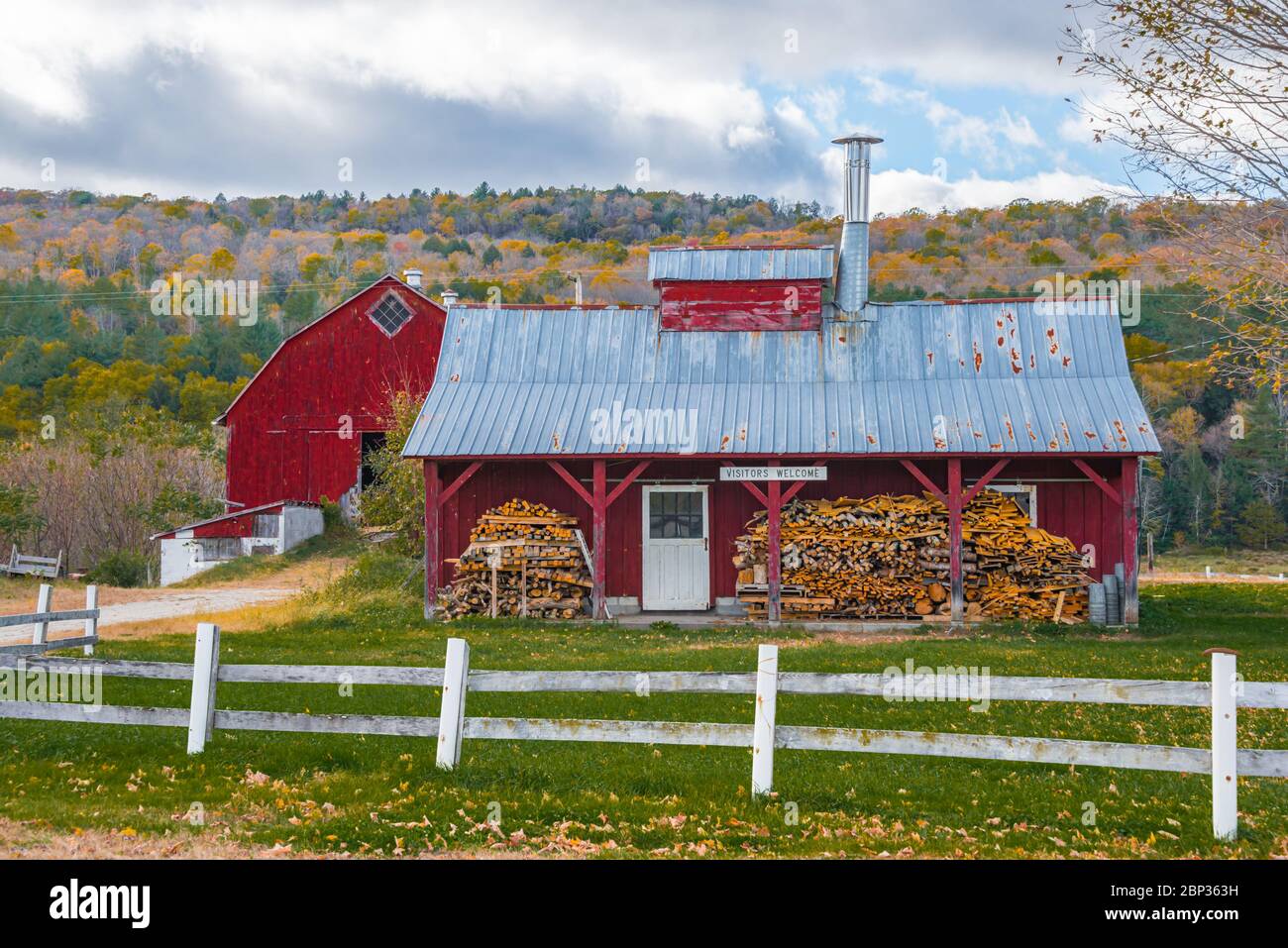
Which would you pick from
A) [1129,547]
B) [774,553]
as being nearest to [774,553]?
[774,553]

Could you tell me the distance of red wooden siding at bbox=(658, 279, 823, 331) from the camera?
2514cm

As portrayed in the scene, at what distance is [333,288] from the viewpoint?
7969cm

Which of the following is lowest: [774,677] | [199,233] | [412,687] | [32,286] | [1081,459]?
[412,687]

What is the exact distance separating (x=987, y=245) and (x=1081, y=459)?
217 ft

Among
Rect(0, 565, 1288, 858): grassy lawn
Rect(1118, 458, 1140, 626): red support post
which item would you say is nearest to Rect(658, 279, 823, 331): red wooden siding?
Rect(1118, 458, 1140, 626): red support post

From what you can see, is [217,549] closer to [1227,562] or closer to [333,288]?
[1227,562]

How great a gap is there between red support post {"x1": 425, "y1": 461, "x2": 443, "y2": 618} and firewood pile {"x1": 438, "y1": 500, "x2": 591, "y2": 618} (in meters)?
0.25

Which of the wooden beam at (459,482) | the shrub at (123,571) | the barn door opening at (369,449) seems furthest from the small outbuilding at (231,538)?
the wooden beam at (459,482)

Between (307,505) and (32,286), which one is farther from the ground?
(32,286)

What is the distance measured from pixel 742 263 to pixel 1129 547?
9.56 meters

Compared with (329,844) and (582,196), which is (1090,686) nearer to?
(329,844)

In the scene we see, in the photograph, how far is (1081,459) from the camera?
72.3 ft

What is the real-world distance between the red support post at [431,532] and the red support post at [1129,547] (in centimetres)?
1251
